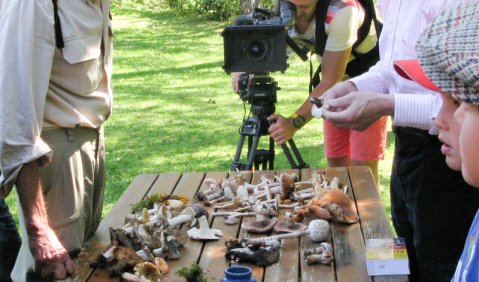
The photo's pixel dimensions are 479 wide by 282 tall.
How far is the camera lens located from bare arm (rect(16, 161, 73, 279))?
180 centimetres

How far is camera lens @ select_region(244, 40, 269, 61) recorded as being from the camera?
14.1 ft

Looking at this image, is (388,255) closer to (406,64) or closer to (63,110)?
(406,64)

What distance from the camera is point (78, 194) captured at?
10.1 feet

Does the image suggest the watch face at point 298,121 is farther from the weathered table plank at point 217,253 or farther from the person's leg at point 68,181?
the person's leg at point 68,181

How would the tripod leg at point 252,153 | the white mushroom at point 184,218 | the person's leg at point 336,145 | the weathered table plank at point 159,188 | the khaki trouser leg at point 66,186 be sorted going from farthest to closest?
the person's leg at point 336,145, the tripod leg at point 252,153, the weathered table plank at point 159,188, the white mushroom at point 184,218, the khaki trouser leg at point 66,186

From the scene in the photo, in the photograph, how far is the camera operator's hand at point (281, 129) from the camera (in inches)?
173

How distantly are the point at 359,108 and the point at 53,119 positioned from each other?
109 cm

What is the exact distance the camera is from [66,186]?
3.03 meters

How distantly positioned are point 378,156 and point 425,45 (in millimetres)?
3155

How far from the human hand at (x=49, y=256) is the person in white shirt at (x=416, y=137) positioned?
1.02m

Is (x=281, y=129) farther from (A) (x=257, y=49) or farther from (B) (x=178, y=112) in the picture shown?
(B) (x=178, y=112)

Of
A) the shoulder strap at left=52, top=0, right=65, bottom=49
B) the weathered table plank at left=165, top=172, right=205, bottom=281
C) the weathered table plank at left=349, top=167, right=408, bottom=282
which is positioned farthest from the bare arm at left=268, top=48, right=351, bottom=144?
the shoulder strap at left=52, top=0, right=65, bottom=49

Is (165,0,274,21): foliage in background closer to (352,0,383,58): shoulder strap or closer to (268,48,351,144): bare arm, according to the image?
(352,0,383,58): shoulder strap

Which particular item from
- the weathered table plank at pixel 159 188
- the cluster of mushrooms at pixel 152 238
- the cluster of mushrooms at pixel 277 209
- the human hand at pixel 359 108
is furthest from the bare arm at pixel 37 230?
the human hand at pixel 359 108
